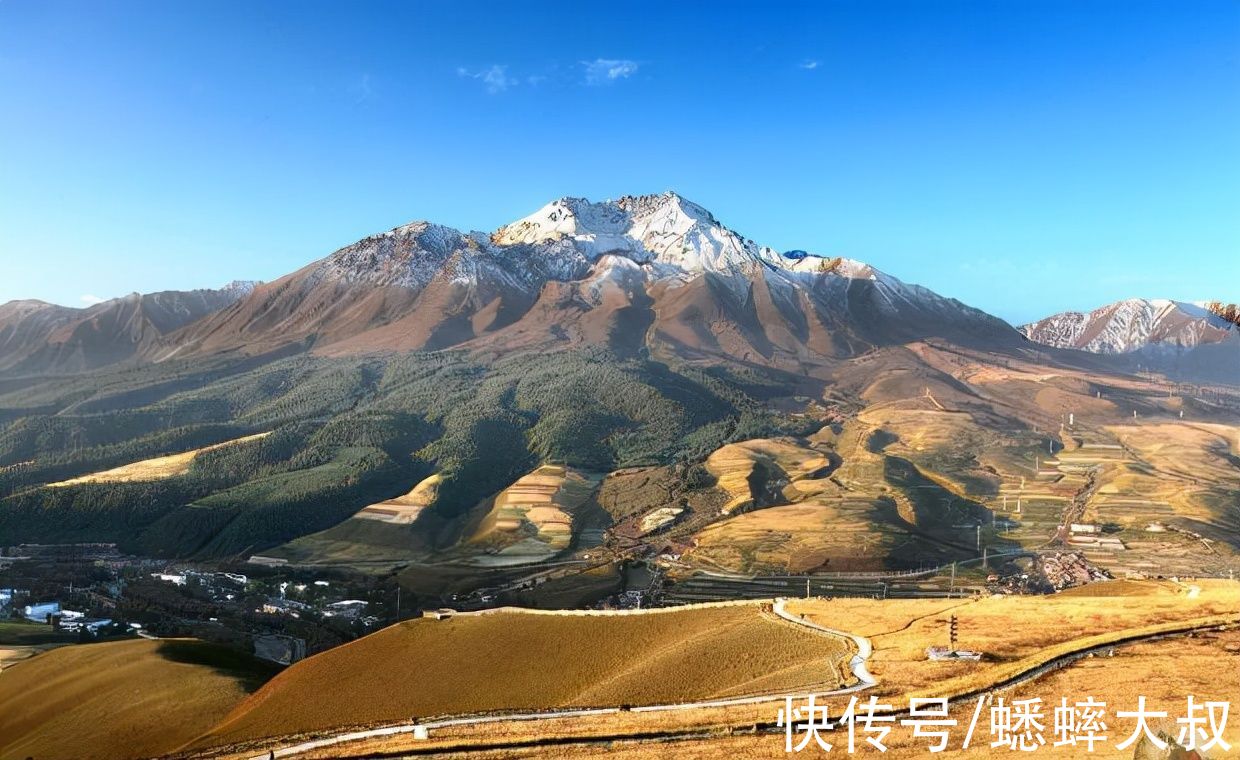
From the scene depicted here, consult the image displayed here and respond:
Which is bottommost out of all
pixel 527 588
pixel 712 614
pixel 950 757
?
pixel 527 588

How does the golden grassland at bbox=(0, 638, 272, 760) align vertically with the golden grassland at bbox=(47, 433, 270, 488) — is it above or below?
below

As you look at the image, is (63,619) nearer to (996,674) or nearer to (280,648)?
(280,648)

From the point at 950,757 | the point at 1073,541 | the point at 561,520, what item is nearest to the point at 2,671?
the point at 950,757

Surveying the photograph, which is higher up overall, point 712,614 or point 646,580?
point 712,614

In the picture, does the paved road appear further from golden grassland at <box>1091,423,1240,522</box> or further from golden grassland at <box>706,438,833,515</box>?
golden grassland at <box>1091,423,1240,522</box>

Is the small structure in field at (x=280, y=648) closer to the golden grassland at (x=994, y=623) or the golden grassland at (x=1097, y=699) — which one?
the golden grassland at (x=994, y=623)

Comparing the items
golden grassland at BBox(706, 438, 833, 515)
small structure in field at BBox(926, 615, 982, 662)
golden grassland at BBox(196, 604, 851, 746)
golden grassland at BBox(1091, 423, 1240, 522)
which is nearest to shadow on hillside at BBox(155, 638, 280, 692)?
golden grassland at BBox(196, 604, 851, 746)

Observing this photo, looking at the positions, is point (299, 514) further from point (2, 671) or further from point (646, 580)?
point (2, 671)
